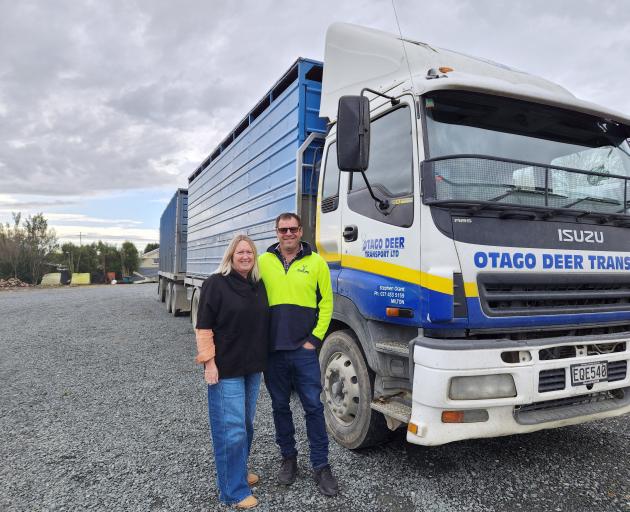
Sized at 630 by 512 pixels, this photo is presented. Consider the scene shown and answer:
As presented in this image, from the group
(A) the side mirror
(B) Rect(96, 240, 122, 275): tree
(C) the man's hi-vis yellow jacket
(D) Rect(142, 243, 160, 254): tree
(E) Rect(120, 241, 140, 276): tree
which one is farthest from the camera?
(D) Rect(142, 243, 160, 254): tree

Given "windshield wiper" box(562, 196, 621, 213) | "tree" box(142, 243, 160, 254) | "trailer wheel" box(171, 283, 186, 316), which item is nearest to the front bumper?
"windshield wiper" box(562, 196, 621, 213)

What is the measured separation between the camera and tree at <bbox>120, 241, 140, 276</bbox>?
42344 mm

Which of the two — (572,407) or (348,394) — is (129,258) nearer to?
(348,394)

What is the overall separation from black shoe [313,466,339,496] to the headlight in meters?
0.94

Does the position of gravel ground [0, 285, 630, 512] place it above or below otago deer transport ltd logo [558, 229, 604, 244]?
below

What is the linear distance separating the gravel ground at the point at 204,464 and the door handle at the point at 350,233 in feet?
5.18

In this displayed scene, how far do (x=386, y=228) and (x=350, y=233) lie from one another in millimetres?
418

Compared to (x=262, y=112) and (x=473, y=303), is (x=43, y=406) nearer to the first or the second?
(x=262, y=112)

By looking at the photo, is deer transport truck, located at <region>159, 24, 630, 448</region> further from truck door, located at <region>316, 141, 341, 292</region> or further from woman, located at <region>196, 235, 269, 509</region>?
woman, located at <region>196, 235, 269, 509</region>

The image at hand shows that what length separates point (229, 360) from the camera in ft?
8.57

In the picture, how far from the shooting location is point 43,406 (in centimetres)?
450

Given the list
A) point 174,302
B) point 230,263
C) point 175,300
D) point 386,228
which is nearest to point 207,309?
point 230,263

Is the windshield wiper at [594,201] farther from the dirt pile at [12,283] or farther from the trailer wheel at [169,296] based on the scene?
the dirt pile at [12,283]

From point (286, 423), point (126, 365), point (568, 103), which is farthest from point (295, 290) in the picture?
point (126, 365)
